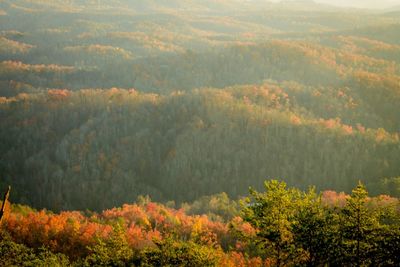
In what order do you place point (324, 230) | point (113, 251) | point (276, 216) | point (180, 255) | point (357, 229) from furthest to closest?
1. point (113, 251)
2. point (180, 255)
3. point (276, 216)
4. point (324, 230)
5. point (357, 229)

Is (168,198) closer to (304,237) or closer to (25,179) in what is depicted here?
(25,179)

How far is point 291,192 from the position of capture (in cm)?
3578

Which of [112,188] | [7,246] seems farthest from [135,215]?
[112,188]

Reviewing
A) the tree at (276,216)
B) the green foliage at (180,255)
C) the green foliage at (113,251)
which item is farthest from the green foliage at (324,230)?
the green foliage at (113,251)

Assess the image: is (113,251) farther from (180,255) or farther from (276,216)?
(276,216)

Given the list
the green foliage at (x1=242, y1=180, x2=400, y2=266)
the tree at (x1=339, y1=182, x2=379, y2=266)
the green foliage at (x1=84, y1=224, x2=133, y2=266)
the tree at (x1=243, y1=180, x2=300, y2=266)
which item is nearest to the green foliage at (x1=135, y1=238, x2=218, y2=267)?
the green foliage at (x1=84, y1=224, x2=133, y2=266)

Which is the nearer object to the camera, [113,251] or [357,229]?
[357,229]

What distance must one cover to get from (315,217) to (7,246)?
36574mm

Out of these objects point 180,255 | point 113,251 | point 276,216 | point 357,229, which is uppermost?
point 357,229

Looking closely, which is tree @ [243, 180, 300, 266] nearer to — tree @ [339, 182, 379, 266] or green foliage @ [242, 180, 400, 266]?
green foliage @ [242, 180, 400, 266]

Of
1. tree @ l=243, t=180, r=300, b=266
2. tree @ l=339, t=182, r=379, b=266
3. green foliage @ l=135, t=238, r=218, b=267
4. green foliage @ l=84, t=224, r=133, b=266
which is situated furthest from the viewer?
green foliage @ l=84, t=224, r=133, b=266

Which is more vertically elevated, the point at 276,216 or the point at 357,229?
the point at 357,229

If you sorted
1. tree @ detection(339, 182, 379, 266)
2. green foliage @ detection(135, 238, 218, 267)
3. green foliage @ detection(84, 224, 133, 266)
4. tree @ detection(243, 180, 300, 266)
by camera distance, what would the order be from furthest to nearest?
green foliage @ detection(84, 224, 133, 266) < green foliage @ detection(135, 238, 218, 267) < tree @ detection(243, 180, 300, 266) < tree @ detection(339, 182, 379, 266)

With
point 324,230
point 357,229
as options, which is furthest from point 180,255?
point 357,229
